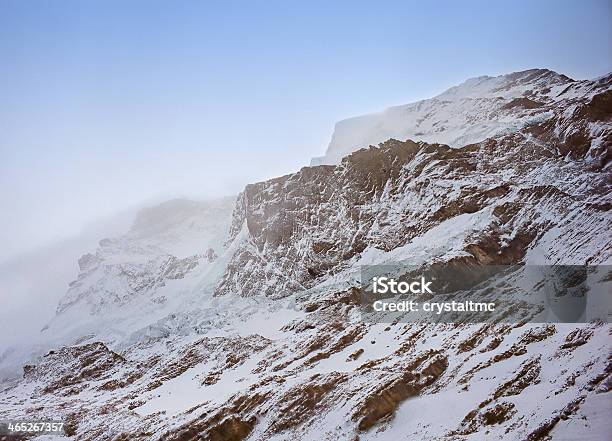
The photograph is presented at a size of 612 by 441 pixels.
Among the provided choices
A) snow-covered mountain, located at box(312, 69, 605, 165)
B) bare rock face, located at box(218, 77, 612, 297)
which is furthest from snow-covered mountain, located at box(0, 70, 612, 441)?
snow-covered mountain, located at box(312, 69, 605, 165)

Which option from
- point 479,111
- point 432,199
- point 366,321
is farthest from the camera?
point 479,111

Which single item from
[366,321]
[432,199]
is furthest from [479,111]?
[366,321]

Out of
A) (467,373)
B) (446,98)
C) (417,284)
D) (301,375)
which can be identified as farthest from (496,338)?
(446,98)

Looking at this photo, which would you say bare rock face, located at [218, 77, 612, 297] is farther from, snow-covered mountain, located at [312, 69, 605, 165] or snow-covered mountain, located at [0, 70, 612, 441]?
snow-covered mountain, located at [312, 69, 605, 165]

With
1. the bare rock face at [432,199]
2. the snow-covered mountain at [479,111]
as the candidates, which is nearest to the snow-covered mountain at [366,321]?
the bare rock face at [432,199]

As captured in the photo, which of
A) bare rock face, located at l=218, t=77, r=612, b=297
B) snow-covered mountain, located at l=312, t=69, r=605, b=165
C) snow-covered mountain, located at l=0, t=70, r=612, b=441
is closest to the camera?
snow-covered mountain, located at l=0, t=70, r=612, b=441

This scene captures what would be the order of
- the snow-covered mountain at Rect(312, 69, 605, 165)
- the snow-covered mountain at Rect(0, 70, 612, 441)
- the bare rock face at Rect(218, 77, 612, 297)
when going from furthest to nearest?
the snow-covered mountain at Rect(312, 69, 605, 165)
the bare rock face at Rect(218, 77, 612, 297)
the snow-covered mountain at Rect(0, 70, 612, 441)

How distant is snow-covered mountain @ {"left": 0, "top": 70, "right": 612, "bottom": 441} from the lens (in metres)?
38.9

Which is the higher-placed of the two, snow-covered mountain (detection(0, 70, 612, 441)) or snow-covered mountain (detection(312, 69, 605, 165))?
snow-covered mountain (detection(312, 69, 605, 165))

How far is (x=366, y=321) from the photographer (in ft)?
246

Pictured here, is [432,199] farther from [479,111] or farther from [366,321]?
[479,111]

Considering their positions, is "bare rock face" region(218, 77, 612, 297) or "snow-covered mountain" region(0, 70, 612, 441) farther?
"bare rock face" region(218, 77, 612, 297)

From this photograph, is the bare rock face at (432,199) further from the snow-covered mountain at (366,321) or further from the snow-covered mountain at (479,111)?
the snow-covered mountain at (479,111)

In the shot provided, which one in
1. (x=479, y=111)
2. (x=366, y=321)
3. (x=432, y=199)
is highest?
(x=479, y=111)
